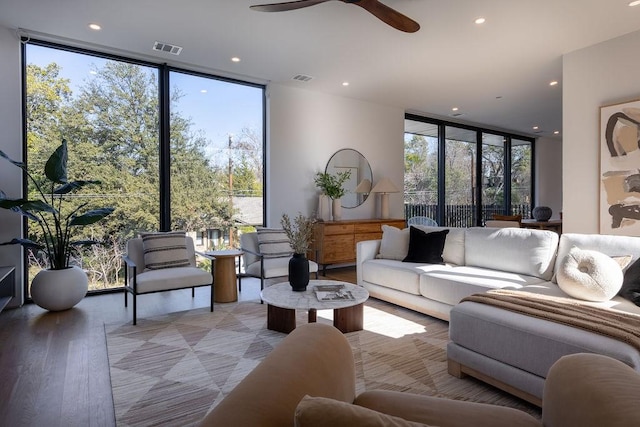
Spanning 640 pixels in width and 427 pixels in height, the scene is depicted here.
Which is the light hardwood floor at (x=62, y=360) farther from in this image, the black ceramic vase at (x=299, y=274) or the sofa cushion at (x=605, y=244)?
the sofa cushion at (x=605, y=244)

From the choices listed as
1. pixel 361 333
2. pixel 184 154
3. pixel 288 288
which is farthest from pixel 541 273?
pixel 184 154

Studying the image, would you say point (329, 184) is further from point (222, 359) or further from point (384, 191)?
point (222, 359)

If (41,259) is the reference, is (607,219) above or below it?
above

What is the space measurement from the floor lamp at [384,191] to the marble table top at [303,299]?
333 centimetres

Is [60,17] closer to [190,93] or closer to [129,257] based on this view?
[190,93]

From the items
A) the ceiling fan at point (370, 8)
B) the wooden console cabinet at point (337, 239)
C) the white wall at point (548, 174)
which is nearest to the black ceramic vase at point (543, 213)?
the white wall at point (548, 174)

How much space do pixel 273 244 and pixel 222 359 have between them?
208 centimetres

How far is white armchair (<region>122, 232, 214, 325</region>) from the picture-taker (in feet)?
11.4

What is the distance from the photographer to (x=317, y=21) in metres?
3.62

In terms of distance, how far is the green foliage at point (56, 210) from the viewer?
347 cm

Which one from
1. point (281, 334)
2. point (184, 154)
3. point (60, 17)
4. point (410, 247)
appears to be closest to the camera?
point (281, 334)

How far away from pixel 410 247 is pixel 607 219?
7.26 feet

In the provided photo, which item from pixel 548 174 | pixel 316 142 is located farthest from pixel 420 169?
pixel 548 174

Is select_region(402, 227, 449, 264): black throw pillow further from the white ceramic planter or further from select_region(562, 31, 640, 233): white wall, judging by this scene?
the white ceramic planter
